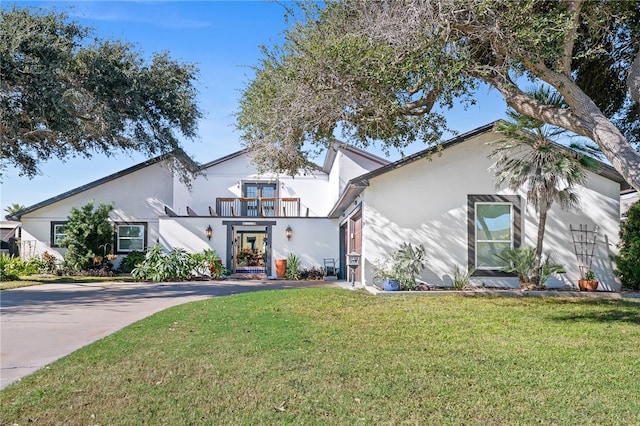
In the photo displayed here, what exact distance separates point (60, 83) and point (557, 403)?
49.5ft

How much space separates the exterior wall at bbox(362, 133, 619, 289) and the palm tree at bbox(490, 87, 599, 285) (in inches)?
37.0

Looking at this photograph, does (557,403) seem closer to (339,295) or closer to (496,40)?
(496,40)

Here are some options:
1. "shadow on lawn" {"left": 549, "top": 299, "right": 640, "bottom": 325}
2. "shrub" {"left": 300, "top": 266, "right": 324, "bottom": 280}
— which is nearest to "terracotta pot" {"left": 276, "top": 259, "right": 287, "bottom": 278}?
"shrub" {"left": 300, "top": 266, "right": 324, "bottom": 280}

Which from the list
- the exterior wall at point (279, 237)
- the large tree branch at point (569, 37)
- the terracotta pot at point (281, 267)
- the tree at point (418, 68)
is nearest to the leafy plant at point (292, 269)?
the terracotta pot at point (281, 267)

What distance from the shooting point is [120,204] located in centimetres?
2430

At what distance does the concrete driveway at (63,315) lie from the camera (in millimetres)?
6410

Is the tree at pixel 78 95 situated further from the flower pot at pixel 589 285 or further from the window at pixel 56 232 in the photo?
the flower pot at pixel 589 285

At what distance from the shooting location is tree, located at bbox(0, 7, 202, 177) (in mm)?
13609

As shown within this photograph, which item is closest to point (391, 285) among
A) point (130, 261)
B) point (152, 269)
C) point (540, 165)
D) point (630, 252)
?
point (540, 165)

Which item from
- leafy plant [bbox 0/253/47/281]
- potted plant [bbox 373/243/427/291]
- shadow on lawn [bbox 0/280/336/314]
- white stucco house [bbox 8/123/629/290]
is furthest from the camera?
leafy plant [bbox 0/253/47/281]

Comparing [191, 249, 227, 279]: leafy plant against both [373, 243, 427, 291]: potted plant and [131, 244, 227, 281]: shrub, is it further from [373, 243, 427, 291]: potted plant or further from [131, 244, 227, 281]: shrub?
[373, 243, 427, 291]: potted plant

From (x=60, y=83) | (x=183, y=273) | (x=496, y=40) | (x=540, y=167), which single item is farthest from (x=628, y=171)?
(x=183, y=273)

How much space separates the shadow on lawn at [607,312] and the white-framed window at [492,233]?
234 centimetres

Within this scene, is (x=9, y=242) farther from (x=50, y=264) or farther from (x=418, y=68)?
(x=418, y=68)
